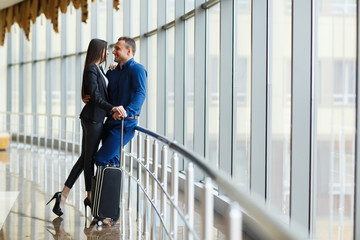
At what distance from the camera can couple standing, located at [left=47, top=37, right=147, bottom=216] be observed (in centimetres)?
473

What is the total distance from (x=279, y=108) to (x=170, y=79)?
13.3 feet

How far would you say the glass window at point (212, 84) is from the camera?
6945 millimetres

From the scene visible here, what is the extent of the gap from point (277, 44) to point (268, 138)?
31.7 inches

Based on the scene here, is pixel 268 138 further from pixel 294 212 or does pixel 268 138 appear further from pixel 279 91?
pixel 294 212

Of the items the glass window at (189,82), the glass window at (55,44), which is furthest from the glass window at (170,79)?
the glass window at (55,44)

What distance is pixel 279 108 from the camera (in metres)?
5.10

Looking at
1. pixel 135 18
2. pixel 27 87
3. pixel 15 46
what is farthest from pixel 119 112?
pixel 15 46

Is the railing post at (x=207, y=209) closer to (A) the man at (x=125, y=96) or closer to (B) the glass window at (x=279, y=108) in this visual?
(A) the man at (x=125, y=96)

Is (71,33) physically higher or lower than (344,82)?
higher

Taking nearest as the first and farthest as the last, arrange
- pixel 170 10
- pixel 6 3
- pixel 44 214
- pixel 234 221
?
pixel 234 221, pixel 44 214, pixel 170 10, pixel 6 3

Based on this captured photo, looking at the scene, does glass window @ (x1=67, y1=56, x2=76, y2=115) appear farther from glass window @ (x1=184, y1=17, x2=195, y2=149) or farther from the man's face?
the man's face

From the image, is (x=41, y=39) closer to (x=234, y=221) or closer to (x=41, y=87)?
(x=41, y=87)

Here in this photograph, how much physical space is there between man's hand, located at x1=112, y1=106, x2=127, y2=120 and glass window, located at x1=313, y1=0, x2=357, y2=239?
56.5 inches

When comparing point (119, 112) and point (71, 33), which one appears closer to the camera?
point (119, 112)
